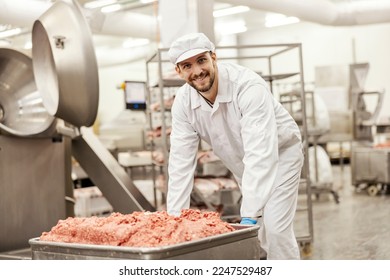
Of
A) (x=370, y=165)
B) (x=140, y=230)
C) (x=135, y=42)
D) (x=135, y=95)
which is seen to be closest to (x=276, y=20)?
(x=135, y=42)

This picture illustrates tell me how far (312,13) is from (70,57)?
344cm

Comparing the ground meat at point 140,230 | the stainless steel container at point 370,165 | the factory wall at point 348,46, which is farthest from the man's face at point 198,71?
the factory wall at point 348,46

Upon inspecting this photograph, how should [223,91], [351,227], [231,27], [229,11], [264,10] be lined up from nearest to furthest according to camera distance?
1. [223,91]
2. [351,227]
3. [264,10]
4. [229,11]
5. [231,27]

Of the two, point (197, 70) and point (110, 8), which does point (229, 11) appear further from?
point (197, 70)

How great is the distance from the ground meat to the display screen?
2.81 m

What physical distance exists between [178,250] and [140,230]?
0.55 ft

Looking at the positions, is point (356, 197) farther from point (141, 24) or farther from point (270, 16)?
point (270, 16)

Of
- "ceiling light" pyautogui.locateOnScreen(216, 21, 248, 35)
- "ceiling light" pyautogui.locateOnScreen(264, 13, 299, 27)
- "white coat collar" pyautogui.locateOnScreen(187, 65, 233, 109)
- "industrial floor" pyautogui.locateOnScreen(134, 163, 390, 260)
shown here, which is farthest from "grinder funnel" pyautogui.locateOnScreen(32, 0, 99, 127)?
"ceiling light" pyautogui.locateOnScreen(264, 13, 299, 27)

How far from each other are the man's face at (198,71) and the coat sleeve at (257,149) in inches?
7.6

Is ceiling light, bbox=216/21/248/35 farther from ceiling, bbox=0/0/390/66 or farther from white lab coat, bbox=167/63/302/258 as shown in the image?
white lab coat, bbox=167/63/302/258

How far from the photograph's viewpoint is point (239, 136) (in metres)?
2.34
